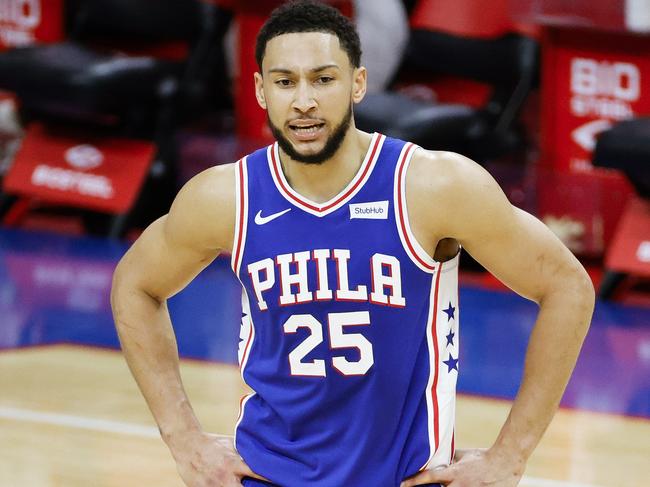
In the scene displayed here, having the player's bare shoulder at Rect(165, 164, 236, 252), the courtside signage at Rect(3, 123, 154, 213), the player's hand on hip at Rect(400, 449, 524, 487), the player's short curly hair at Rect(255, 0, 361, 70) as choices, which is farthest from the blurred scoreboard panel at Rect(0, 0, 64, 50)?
the player's hand on hip at Rect(400, 449, 524, 487)

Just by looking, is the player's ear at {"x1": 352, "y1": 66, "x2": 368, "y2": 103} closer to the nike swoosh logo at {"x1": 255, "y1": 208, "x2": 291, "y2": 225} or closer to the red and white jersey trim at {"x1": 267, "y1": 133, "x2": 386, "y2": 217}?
the red and white jersey trim at {"x1": 267, "y1": 133, "x2": 386, "y2": 217}

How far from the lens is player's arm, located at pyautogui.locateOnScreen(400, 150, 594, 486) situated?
8.95ft

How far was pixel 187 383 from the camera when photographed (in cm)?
555

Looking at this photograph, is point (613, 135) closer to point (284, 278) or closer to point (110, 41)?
point (110, 41)

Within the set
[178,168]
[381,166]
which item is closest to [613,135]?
[178,168]

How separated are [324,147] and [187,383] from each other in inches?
116

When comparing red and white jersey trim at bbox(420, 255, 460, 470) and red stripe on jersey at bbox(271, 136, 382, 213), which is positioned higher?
red stripe on jersey at bbox(271, 136, 382, 213)

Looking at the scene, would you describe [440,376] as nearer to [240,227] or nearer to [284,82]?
[240,227]

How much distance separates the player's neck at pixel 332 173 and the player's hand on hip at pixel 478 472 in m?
0.55

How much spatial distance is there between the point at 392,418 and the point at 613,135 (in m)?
4.37

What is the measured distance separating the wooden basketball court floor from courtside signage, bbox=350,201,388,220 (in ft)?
6.10

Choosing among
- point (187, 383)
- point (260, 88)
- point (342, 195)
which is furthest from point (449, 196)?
point (187, 383)

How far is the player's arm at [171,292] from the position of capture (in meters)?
2.86

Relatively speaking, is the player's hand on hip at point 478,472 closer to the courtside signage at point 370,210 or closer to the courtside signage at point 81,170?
the courtside signage at point 370,210
